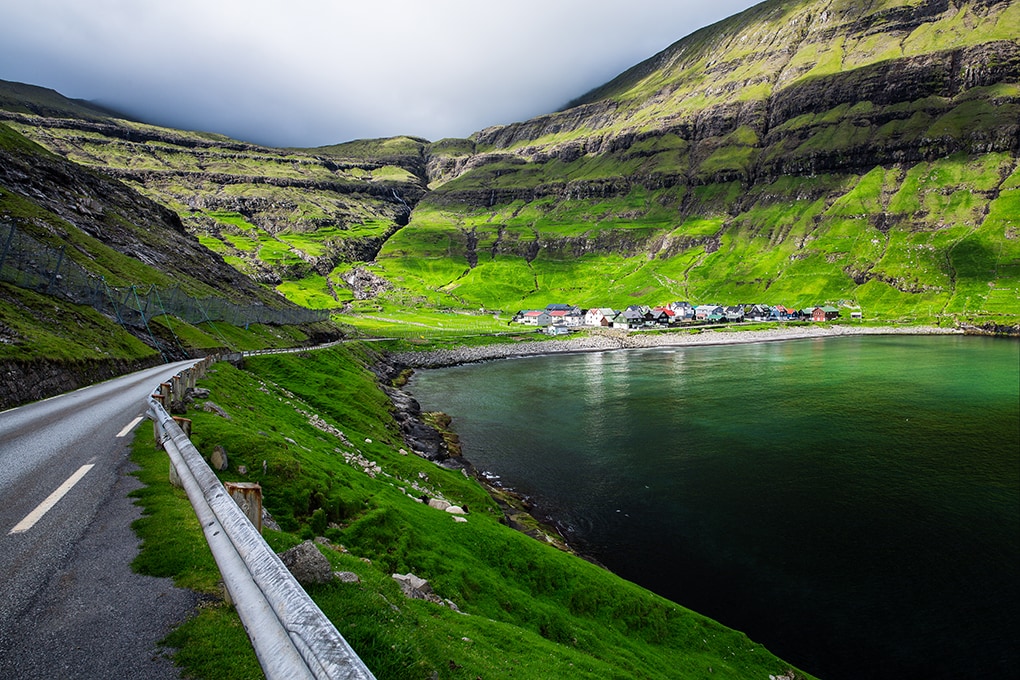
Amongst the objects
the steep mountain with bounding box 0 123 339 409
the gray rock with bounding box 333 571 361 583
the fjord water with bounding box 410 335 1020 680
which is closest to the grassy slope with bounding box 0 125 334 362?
the steep mountain with bounding box 0 123 339 409

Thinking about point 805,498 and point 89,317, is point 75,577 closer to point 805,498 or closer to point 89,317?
point 89,317

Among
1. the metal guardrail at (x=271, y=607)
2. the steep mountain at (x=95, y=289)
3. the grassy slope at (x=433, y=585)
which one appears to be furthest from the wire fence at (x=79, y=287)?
the metal guardrail at (x=271, y=607)

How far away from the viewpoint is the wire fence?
3450 cm

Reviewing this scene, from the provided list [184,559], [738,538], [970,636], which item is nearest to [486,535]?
[184,559]

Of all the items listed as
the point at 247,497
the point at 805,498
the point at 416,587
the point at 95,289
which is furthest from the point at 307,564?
the point at 95,289

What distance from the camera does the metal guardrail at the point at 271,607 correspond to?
356cm

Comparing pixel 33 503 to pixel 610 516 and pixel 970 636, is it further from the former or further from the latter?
pixel 970 636

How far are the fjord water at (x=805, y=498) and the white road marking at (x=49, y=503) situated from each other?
28.6 metres

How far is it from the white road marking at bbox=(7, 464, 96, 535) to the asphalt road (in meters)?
0.02

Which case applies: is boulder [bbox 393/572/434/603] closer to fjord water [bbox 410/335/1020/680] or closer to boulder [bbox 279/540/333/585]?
boulder [bbox 279/540/333/585]

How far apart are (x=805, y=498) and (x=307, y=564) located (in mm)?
43656

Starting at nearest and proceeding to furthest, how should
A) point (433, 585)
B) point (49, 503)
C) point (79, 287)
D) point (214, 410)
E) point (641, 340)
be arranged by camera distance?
point (49, 503), point (433, 585), point (214, 410), point (79, 287), point (641, 340)

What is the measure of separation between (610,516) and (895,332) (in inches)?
7241

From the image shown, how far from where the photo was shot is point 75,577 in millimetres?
7148
